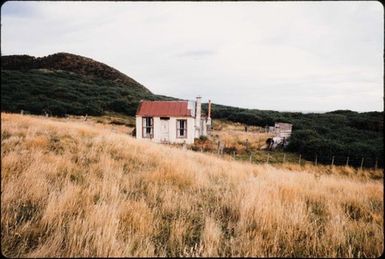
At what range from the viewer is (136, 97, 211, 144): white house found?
26.4 metres

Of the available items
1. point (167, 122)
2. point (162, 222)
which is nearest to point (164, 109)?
point (167, 122)

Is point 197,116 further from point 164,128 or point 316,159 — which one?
point 316,159

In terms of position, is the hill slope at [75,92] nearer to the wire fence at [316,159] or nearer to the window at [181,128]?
the window at [181,128]

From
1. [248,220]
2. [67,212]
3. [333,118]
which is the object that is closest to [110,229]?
[67,212]

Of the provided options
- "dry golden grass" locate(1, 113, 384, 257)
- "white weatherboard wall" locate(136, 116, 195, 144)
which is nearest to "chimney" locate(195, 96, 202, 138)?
"white weatherboard wall" locate(136, 116, 195, 144)

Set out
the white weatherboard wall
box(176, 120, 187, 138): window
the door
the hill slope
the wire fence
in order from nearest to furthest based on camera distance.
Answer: the hill slope < the wire fence < the white weatherboard wall < box(176, 120, 187, 138): window < the door

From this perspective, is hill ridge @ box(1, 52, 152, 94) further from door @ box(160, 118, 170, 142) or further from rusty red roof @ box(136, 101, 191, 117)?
door @ box(160, 118, 170, 142)

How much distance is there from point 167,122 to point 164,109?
1244mm

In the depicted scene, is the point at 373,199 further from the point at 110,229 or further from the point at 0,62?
the point at 0,62

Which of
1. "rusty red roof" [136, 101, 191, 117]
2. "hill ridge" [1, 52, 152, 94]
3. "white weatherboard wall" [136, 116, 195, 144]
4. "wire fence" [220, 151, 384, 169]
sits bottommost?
"wire fence" [220, 151, 384, 169]

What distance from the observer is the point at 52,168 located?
5.14m

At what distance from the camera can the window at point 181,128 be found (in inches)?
1044

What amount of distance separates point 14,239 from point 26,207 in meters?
0.86

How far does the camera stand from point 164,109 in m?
26.9
